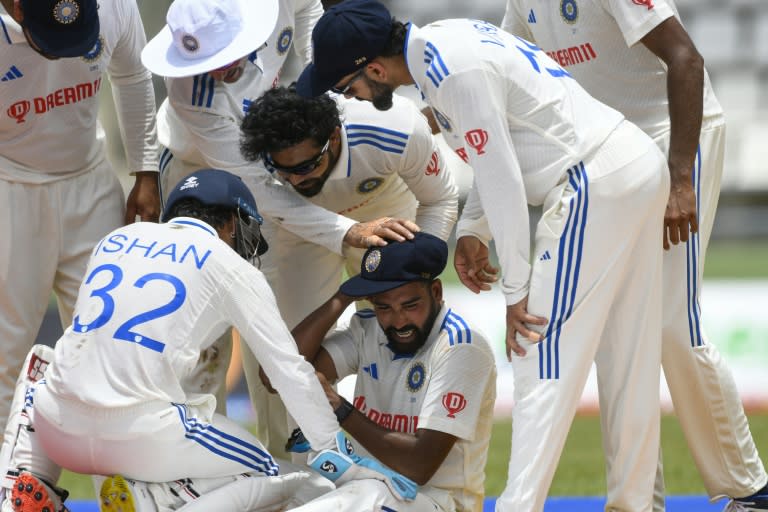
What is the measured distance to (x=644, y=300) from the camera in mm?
4125

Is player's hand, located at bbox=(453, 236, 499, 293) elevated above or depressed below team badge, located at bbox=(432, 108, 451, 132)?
below

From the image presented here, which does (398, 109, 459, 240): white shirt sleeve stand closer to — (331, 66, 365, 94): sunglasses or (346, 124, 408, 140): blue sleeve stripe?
(346, 124, 408, 140): blue sleeve stripe

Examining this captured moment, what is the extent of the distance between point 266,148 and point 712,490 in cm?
223

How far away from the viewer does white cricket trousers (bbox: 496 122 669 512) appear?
3.98 m

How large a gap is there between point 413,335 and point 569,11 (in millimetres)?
1396

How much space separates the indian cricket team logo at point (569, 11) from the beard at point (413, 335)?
3.99ft

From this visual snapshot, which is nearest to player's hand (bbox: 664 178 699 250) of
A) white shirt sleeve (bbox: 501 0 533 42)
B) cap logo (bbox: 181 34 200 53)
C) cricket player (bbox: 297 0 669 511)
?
cricket player (bbox: 297 0 669 511)

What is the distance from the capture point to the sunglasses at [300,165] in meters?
4.95

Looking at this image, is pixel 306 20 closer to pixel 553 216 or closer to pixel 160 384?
pixel 553 216

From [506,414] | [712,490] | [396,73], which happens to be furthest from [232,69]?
[506,414]

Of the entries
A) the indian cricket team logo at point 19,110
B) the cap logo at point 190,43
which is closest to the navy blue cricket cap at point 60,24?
the indian cricket team logo at point 19,110

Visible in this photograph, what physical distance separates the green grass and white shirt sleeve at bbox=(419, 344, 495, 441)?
9.02 ft

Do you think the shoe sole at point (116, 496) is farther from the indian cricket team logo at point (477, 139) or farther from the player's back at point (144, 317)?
the indian cricket team logo at point (477, 139)

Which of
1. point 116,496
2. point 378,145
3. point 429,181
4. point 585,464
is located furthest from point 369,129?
point 585,464
